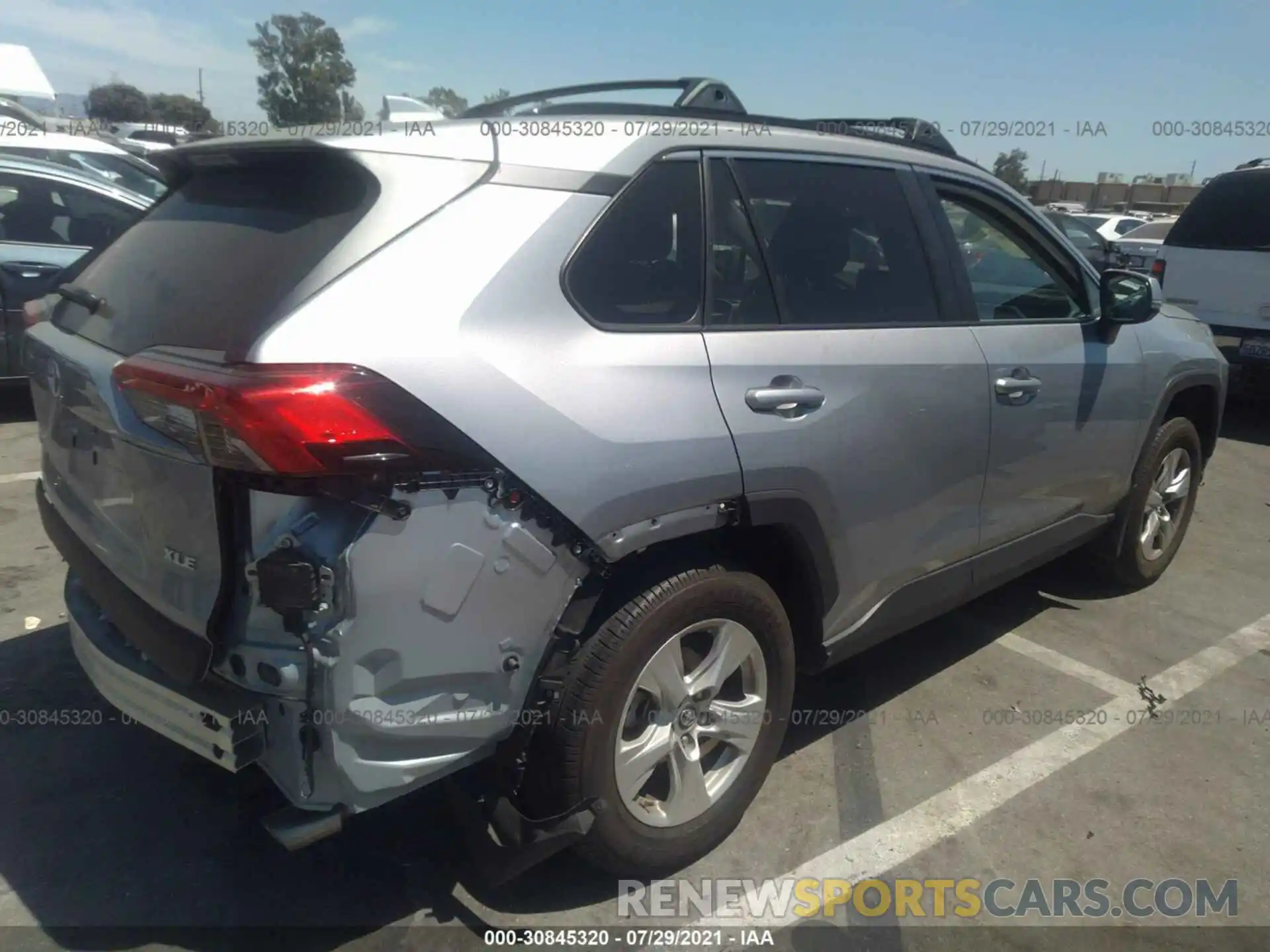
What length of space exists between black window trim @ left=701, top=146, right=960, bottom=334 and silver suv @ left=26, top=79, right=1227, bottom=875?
10 mm

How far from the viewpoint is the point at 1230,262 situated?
811 cm

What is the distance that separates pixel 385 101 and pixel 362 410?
5.06 feet

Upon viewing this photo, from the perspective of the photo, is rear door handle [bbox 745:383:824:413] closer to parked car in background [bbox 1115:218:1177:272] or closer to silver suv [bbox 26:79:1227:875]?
silver suv [bbox 26:79:1227:875]

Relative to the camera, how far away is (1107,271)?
3797mm

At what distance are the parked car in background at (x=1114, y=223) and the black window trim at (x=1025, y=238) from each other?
55.6ft

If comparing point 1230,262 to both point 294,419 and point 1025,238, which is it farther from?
point 294,419

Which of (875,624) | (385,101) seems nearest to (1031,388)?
(875,624)

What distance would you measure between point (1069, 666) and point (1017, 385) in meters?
1.36

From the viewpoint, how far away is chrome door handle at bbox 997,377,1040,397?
3248 millimetres

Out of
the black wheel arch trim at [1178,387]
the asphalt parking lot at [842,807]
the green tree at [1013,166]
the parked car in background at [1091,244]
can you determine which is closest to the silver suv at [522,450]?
the asphalt parking lot at [842,807]

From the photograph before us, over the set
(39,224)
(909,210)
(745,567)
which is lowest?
(745,567)

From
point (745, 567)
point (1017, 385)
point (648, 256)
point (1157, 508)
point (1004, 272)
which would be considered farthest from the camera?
point (1157, 508)

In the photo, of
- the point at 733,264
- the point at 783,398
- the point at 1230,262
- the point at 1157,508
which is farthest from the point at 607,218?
the point at 1230,262

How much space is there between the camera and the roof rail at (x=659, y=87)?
2.85m
